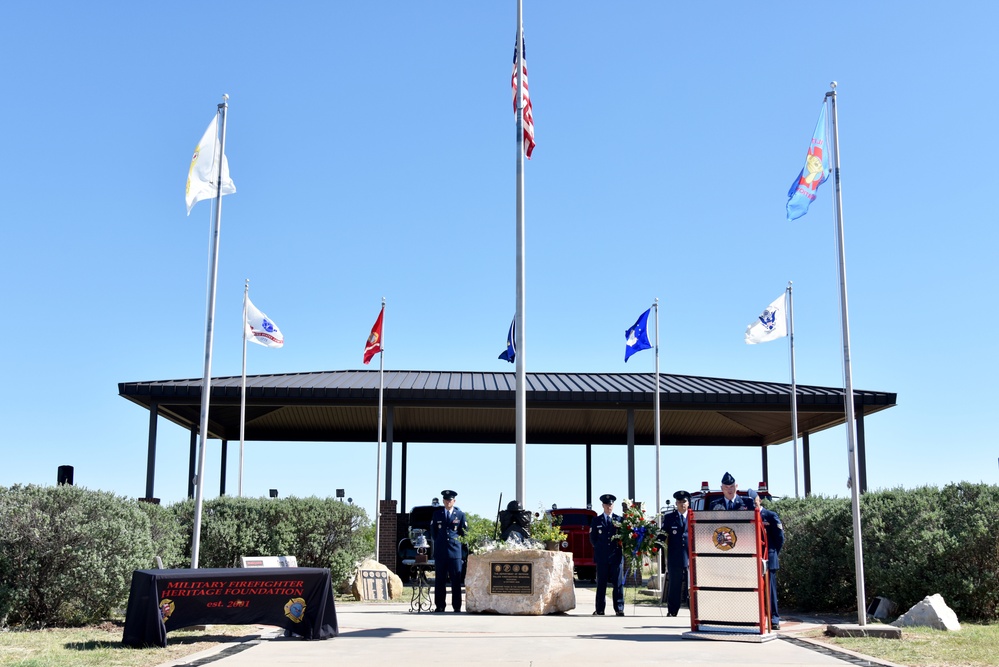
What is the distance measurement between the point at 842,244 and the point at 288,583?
7.82m

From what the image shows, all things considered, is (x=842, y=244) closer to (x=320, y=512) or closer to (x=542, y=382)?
(x=320, y=512)

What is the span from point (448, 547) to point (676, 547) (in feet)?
10.9

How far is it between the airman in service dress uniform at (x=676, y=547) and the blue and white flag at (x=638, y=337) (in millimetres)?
10332

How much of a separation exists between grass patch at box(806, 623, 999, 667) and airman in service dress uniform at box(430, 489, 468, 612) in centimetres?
532

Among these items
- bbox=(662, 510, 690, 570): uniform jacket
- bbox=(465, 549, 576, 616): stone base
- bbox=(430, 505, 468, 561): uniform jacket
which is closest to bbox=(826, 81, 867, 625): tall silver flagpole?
bbox=(662, 510, 690, 570): uniform jacket

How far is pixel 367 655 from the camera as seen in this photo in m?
9.73

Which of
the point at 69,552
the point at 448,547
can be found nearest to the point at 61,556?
the point at 69,552

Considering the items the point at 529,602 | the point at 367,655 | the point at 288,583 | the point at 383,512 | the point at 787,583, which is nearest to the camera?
the point at 367,655

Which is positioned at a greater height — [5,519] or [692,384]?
[692,384]

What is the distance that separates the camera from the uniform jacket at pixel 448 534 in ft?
49.3

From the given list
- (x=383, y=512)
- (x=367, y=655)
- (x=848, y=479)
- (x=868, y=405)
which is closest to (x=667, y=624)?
(x=848, y=479)

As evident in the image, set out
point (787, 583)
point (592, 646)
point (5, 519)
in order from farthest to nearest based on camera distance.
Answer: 1. point (787, 583)
2. point (5, 519)
3. point (592, 646)

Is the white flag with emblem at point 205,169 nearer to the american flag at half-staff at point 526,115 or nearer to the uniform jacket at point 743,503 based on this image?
the american flag at half-staff at point 526,115

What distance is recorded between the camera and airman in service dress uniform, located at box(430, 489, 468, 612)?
15.0 meters
